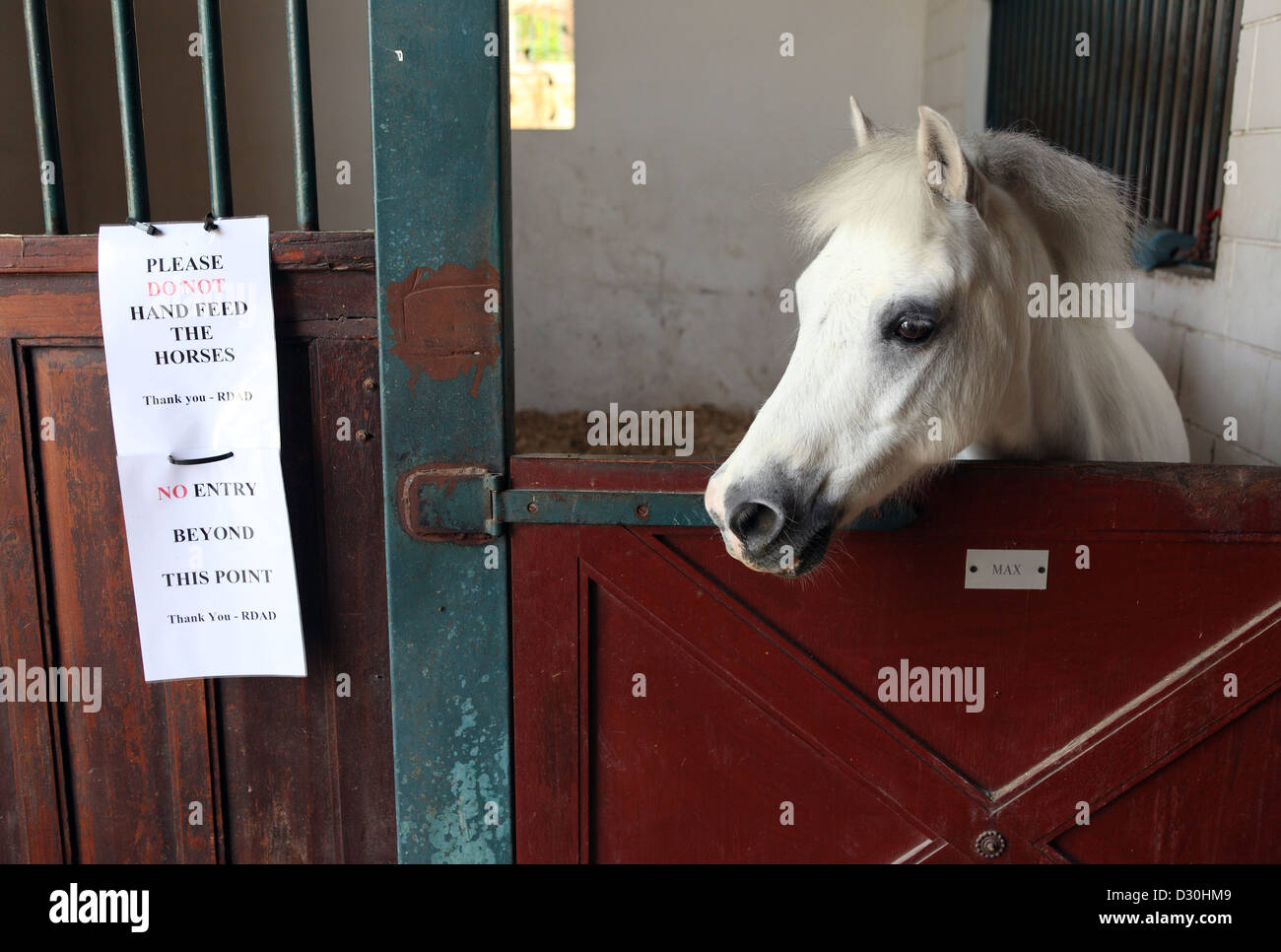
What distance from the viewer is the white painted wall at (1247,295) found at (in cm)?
193

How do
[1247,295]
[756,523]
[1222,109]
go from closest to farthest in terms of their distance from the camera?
[756,523] < [1247,295] < [1222,109]

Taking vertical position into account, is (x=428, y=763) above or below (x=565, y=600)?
below

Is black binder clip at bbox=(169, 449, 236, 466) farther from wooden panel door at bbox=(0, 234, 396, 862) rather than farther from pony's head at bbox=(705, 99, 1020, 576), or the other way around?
pony's head at bbox=(705, 99, 1020, 576)

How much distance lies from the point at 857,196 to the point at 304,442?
2.59 feet

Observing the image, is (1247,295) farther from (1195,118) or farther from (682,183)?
(682,183)

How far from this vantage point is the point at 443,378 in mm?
1251

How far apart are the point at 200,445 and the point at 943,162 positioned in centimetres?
102

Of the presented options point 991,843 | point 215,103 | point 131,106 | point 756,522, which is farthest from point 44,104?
point 991,843

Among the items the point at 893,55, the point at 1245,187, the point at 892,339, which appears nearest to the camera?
the point at 892,339

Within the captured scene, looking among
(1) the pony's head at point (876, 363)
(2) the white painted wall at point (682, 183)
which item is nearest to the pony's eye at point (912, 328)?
(1) the pony's head at point (876, 363)

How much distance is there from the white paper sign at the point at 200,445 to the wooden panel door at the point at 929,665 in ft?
1.12
